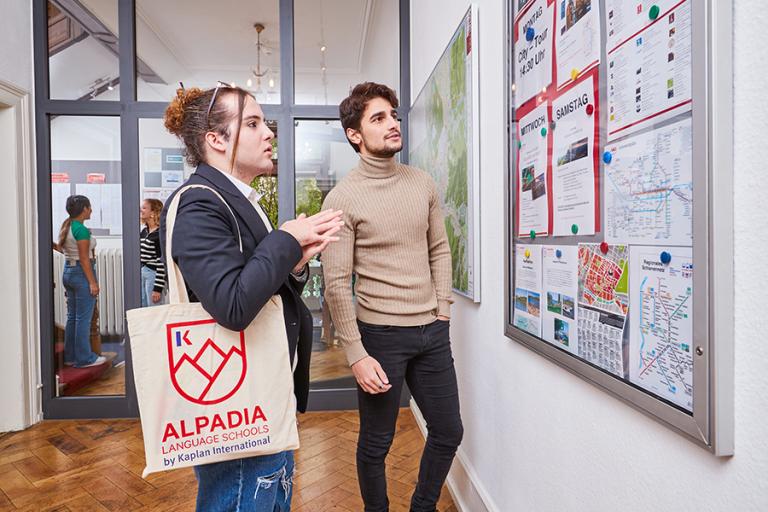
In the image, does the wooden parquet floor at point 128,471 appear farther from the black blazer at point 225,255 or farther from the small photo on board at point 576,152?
the small photo on board at point 576,152

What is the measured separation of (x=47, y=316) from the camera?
312 cm

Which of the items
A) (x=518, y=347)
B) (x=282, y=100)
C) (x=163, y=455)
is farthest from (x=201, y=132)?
(x=282, y=100)

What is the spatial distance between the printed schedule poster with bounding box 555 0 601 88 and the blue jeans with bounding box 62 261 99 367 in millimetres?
3319

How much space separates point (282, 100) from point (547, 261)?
2590 mm

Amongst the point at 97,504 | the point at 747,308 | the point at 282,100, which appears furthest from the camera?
the point at 282,100

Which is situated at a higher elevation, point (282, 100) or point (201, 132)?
point (282, 100)

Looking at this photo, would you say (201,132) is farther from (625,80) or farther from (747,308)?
(747,308)

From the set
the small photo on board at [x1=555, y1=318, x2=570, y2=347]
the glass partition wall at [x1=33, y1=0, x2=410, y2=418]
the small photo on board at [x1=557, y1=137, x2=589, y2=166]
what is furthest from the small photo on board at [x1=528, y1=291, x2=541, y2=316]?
the glass partition wall at [x1=33, y1=0, x2=410, y2=418]

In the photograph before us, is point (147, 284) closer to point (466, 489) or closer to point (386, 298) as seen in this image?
point (386, 298)

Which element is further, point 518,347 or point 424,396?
point 424,396

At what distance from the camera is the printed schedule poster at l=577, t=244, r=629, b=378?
0.84 metres

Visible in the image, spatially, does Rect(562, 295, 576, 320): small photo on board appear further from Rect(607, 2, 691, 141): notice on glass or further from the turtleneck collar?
the turtleneck collar

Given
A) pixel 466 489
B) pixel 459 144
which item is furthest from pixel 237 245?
pixel 466 489

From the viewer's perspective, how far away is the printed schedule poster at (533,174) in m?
1.15
